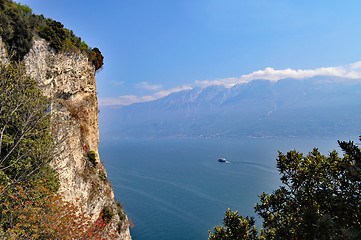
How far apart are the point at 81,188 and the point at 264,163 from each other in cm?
11887

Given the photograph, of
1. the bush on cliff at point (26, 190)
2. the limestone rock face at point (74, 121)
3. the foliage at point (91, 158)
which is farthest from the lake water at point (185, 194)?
the bush on cliff at point (26, 190)

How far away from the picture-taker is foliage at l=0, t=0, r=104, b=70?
17078 millimetres

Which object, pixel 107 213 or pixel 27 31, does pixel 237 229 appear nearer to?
pixel 107 213

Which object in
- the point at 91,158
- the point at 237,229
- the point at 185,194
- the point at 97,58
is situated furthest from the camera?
the point at 185,194

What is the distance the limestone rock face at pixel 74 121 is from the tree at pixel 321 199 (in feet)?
55.7

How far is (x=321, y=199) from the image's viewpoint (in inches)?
325

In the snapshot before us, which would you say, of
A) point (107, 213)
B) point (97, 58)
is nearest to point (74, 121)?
point (97, 58)

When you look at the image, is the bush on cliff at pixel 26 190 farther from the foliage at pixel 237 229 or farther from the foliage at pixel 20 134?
the foliage at pixel 237 229

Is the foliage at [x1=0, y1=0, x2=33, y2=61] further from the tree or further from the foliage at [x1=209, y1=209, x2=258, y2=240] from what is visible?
the tree

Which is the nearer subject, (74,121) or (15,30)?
(15,30)

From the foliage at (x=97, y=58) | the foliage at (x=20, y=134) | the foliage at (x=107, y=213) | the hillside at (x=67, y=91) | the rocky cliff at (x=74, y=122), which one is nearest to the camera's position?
the foliage at (x=20, y=134)

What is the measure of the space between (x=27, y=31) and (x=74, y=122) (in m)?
9.43

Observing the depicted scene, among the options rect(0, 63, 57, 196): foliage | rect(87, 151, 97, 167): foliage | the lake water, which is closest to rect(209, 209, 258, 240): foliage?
rect(0, 63, 57, 196): foliage

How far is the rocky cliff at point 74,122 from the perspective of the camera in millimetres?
18717
